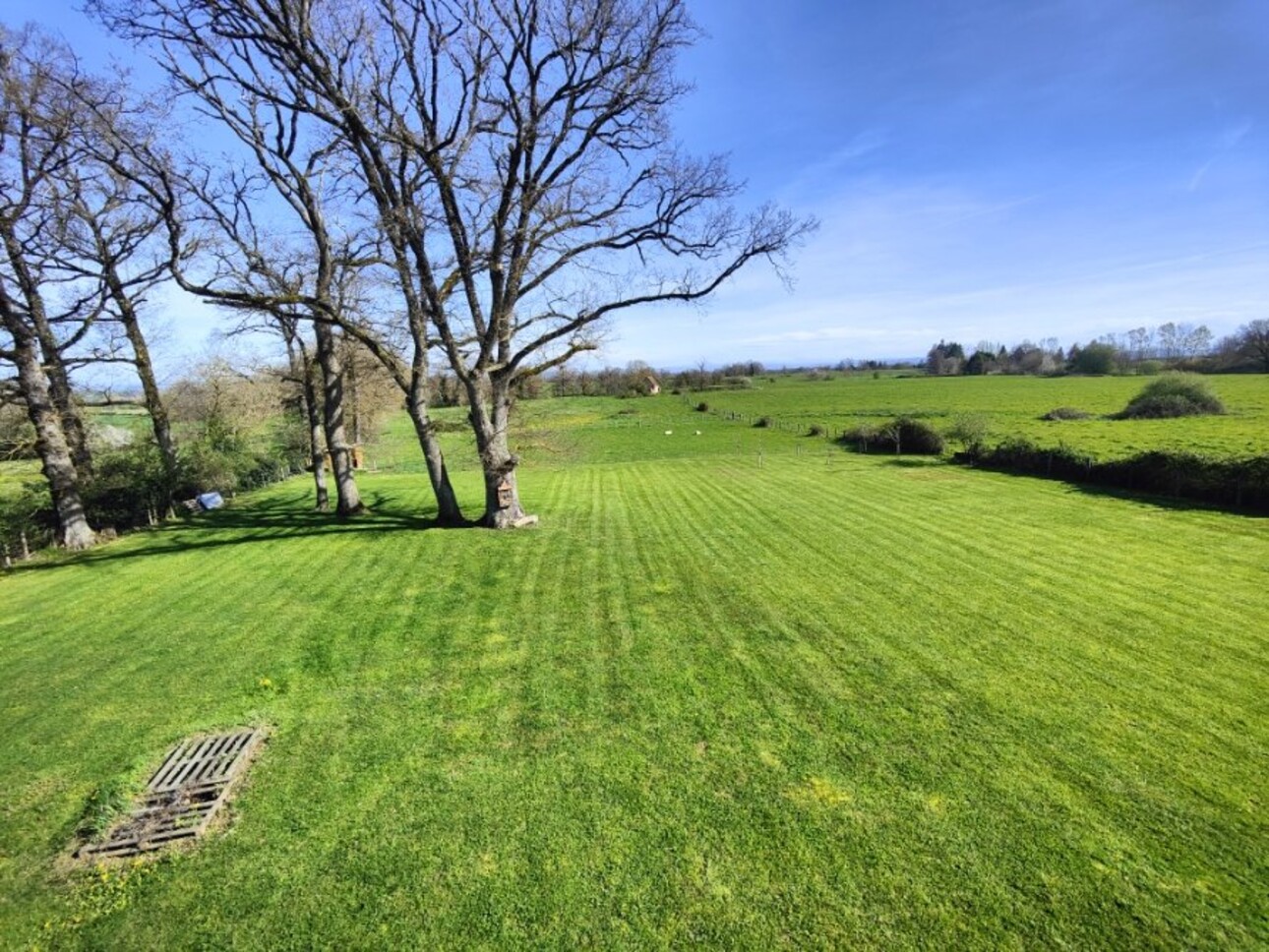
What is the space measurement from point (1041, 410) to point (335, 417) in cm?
5879

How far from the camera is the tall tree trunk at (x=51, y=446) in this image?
47.3 ft

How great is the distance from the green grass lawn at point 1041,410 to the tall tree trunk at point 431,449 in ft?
80.7

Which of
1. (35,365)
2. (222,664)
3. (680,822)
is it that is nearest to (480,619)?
(222,664)

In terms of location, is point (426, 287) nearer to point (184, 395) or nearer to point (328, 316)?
point (328, 316)

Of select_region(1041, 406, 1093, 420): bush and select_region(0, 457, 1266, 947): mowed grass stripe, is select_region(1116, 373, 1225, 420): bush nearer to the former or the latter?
select_region(1041, 406, 1093, 420): bush

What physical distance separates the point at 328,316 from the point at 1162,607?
17779 mm

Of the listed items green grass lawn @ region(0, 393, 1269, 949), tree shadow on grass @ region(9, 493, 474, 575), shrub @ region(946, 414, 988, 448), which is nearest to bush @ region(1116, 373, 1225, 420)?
shrub @ region(946, 414, 988, 448)

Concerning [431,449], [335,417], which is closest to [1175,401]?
[431,449]

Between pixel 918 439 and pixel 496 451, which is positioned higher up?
pixel 496 451

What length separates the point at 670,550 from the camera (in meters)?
13.6

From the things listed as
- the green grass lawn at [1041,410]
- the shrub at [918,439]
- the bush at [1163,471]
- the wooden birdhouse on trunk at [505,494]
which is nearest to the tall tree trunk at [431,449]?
the wooden birdhouse on trunk at [505,494]

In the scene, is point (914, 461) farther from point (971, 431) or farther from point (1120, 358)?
point (1120, 358)

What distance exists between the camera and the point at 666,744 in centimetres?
607

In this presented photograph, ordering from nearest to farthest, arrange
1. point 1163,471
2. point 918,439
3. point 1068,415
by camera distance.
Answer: point 1163,471 < point 918,439 < point 1068,415
